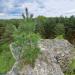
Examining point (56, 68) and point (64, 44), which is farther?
point (64, 44)

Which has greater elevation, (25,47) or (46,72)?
(25,47)

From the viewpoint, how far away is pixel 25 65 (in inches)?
298

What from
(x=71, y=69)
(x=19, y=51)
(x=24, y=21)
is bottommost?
(x=71, y=69)

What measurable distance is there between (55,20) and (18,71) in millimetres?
22164

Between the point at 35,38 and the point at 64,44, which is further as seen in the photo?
the point at 64,44

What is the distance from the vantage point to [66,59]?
12.9 metres

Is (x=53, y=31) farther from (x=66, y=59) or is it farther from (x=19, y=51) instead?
(x=19, y=51)

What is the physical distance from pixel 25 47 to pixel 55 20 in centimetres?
2170

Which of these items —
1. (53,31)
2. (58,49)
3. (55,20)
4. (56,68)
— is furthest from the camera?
(55,20)

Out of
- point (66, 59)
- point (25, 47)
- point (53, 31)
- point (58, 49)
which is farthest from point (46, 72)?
→ point (53, 31)

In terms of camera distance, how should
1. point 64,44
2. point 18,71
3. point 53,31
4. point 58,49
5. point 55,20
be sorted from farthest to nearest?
point 55,20 < point 53,31 < point 64,44 < point 58,49 < point 18,71

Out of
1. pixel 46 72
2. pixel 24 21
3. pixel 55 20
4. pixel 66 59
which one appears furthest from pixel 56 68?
pixel 55 20

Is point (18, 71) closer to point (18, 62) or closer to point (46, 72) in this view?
point (18, 62)

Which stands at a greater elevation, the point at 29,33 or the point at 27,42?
the point at 29,33
